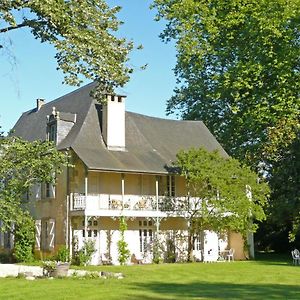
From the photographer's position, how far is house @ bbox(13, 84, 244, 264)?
2809cm

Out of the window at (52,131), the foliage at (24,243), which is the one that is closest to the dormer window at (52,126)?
the window at (52,131)

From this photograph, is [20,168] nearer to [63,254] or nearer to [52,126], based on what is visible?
[63,254]

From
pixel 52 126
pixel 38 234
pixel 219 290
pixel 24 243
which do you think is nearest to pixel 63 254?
pixel 38 234

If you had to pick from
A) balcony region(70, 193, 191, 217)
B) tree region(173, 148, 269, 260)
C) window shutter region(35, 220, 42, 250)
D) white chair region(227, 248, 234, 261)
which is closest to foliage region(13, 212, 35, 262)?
window shutter region(35, 220, 42, 250)

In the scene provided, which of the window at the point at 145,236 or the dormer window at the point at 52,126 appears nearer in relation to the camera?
the window at the point at 145,236

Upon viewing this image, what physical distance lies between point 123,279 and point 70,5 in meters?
8.73

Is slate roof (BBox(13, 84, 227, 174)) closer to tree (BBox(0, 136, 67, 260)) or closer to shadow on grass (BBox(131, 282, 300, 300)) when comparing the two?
tree (BBox(0, 136, 67, 260))

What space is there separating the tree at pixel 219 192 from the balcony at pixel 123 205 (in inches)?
25.9

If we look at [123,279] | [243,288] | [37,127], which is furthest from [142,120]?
[243,288]

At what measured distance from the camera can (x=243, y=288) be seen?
15273mm

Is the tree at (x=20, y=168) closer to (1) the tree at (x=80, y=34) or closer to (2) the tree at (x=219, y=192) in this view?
(1) the tree at (x=80, y=34)

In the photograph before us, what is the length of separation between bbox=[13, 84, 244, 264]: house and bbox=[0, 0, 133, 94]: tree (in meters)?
12.5

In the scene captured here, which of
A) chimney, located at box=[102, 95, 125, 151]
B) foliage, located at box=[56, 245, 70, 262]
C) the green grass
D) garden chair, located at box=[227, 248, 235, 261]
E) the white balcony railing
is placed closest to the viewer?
the green grass

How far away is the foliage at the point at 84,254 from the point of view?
26.6 m
